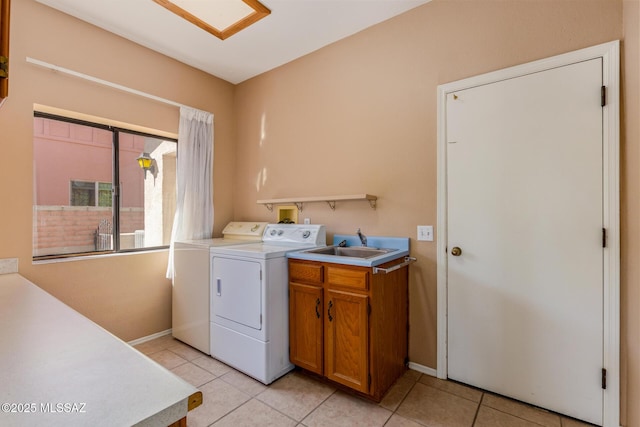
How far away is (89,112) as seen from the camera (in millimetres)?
2338

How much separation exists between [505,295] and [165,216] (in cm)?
311

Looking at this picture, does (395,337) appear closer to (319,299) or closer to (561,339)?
(319,299)

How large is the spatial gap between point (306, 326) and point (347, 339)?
1.12 ft

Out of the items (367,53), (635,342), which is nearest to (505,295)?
(635,342)

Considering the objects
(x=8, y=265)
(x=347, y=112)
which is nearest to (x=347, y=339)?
(x=347, y=112)

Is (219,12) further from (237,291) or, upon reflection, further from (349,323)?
(349,323)

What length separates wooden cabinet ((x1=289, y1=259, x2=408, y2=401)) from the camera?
1.79 metres

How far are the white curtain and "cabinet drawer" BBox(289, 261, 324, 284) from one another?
4.48ft

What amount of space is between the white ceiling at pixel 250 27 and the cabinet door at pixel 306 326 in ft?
6.82

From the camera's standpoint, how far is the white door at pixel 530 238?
1640 mm

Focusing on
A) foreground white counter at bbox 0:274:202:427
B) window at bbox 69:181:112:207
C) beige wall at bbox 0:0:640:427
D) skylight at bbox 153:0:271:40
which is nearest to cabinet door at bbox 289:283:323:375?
beige wall at bbox 0:0:640:427

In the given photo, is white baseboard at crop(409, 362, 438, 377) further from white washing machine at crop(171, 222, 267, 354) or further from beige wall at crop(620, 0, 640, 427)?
white washing machine at crop(171, 222, 267, 354)

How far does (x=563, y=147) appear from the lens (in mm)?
1705

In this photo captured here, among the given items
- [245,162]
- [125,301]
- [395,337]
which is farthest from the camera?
[245,162]
